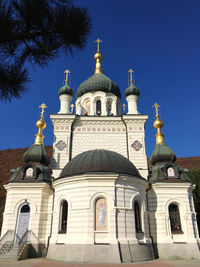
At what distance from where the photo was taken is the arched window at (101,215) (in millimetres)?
11391

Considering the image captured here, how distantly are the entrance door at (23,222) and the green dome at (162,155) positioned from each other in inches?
380

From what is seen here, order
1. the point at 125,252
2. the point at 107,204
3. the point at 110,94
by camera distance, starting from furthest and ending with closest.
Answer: the point at 110,94 < the point at 107,204 < the point at 125,252

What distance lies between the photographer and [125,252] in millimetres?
10836

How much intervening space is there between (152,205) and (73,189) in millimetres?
5611

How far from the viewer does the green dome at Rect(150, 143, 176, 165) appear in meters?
16.7

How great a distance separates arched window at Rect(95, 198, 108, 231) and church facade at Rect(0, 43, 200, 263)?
0.05 meters

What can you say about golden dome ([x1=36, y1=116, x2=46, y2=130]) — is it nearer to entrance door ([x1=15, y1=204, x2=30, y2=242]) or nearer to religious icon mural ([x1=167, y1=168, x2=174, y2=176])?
entrance door ([x1=15, y1=204, x2=30, y2=242])

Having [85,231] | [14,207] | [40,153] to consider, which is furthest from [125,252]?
[40,153]

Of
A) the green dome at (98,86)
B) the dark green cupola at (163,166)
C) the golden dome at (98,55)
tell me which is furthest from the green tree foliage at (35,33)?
the golden dome at (98,55)

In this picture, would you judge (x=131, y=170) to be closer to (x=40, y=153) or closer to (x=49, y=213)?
(x=49, y=213)

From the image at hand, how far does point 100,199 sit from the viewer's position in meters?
12.0

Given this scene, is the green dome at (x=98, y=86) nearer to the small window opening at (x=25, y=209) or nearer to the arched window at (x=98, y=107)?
the arched window at (x=98, y=107)

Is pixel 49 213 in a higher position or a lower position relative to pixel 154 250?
higher

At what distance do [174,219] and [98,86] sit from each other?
1396 cm
